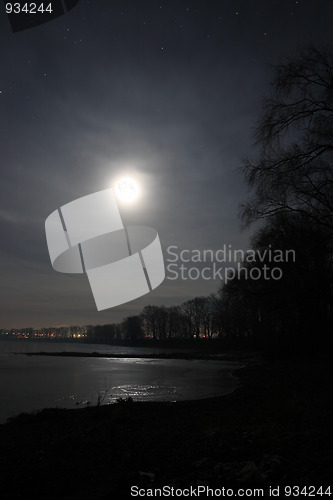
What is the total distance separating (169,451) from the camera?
549cm

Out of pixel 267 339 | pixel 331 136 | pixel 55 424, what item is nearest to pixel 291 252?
pixel 331 136

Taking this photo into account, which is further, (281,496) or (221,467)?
(221,467)

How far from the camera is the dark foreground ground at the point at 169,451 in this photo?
13.7 ft

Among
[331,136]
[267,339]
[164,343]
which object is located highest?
[331,136]

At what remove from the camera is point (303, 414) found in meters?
7.51

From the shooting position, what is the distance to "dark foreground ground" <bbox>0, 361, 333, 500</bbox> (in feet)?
13.7

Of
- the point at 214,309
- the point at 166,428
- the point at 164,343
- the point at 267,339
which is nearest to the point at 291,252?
the point at 166,428

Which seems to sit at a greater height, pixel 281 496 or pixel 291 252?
pixel 291 252

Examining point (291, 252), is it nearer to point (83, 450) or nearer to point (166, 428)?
point (166, 428)

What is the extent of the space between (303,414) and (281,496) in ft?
14.8

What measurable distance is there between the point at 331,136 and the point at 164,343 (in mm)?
115723

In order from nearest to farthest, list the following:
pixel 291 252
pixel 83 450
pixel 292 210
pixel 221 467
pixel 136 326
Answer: pixel 221 467 < pixel 83 450 < pixel 292 210 < pixel 291 252 < pixel 136 326

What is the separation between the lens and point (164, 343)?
11875cm

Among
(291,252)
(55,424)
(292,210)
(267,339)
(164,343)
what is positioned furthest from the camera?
(164,343)
